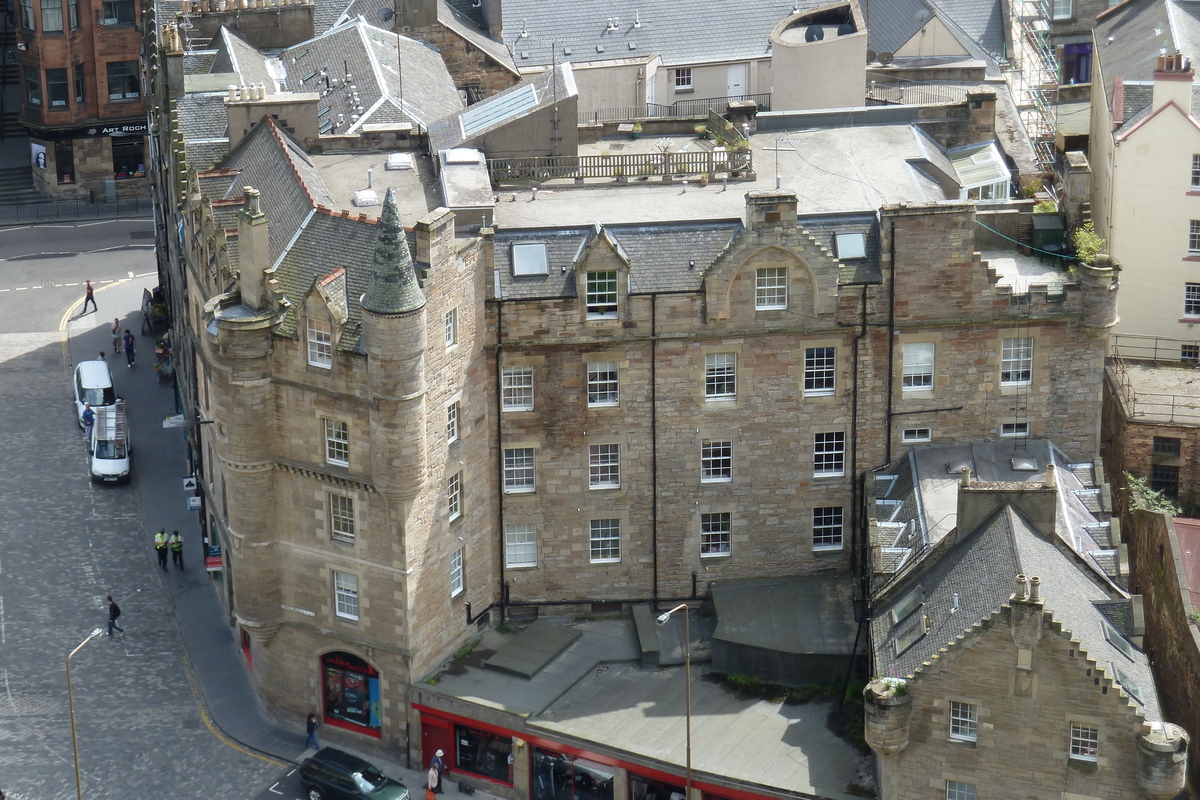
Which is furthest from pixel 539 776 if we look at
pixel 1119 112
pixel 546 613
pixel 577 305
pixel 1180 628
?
pixel 1119 112

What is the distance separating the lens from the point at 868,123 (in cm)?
9875

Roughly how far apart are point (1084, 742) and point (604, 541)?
22.0 m

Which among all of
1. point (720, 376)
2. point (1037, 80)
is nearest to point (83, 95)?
point (1037, 80)

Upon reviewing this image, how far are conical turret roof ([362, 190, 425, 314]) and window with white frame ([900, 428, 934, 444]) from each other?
20629 mm

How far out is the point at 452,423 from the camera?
85.5m

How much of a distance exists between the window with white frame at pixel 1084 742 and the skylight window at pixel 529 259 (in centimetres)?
2590

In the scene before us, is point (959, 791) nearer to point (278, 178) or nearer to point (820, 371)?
point (820, 371)

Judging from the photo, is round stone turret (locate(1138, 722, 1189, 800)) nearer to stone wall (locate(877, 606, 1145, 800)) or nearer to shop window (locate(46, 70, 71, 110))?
stone wall (locate(877, 606, 1145, 800))

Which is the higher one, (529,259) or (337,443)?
(529,259)

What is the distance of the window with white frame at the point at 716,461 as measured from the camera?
88.8 metres

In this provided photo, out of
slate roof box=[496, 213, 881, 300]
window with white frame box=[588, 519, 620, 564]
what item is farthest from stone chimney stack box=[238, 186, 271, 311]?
window with white frame box=[588, 519, 620, 564]

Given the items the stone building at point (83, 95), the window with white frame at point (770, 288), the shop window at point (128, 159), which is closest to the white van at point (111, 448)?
the stone building at point (83, 95)

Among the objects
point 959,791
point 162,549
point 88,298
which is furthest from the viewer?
point 88,298

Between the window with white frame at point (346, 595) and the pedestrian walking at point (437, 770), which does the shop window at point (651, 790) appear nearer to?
the pedestrian walking at point (437, 770)
